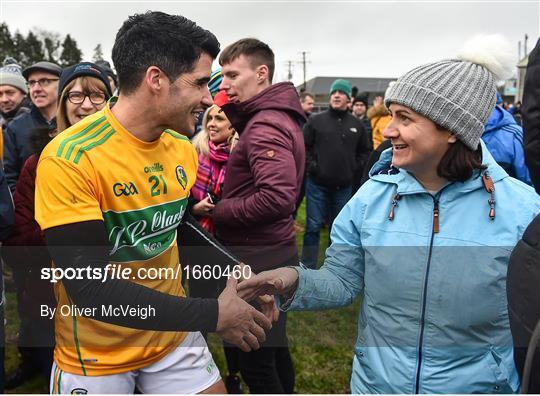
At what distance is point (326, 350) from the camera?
375cm

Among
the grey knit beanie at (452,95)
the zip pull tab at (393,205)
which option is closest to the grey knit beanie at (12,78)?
the grey knit beanie at (452,95)

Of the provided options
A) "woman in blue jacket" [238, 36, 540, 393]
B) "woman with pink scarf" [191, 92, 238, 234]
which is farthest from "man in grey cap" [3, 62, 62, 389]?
"woman in blue jacket" [238, 36, 540, 393]

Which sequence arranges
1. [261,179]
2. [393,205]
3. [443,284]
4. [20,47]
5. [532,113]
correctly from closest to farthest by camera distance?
[532,113]
[443,284]
[393,205]
[261,179]
[20,47]

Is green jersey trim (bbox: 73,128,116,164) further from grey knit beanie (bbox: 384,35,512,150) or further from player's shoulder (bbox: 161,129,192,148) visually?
grey knit beanie (bbox: 384,35,512,150)

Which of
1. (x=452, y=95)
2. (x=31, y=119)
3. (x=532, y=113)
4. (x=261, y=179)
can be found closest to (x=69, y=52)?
(x=31, y=119)

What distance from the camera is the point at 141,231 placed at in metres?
1.81

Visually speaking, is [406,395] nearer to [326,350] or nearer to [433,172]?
[433,172]

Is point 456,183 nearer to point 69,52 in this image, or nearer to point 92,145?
point 92,145

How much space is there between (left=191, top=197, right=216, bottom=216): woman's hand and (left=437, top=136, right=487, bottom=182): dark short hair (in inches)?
61.9

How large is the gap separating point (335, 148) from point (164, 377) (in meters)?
4.15

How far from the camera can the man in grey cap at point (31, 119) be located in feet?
10.5

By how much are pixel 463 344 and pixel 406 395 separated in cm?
25

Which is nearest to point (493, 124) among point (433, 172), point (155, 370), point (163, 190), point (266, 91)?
point (266, 91)

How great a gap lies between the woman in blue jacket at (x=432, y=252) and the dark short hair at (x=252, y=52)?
116 centimetres
